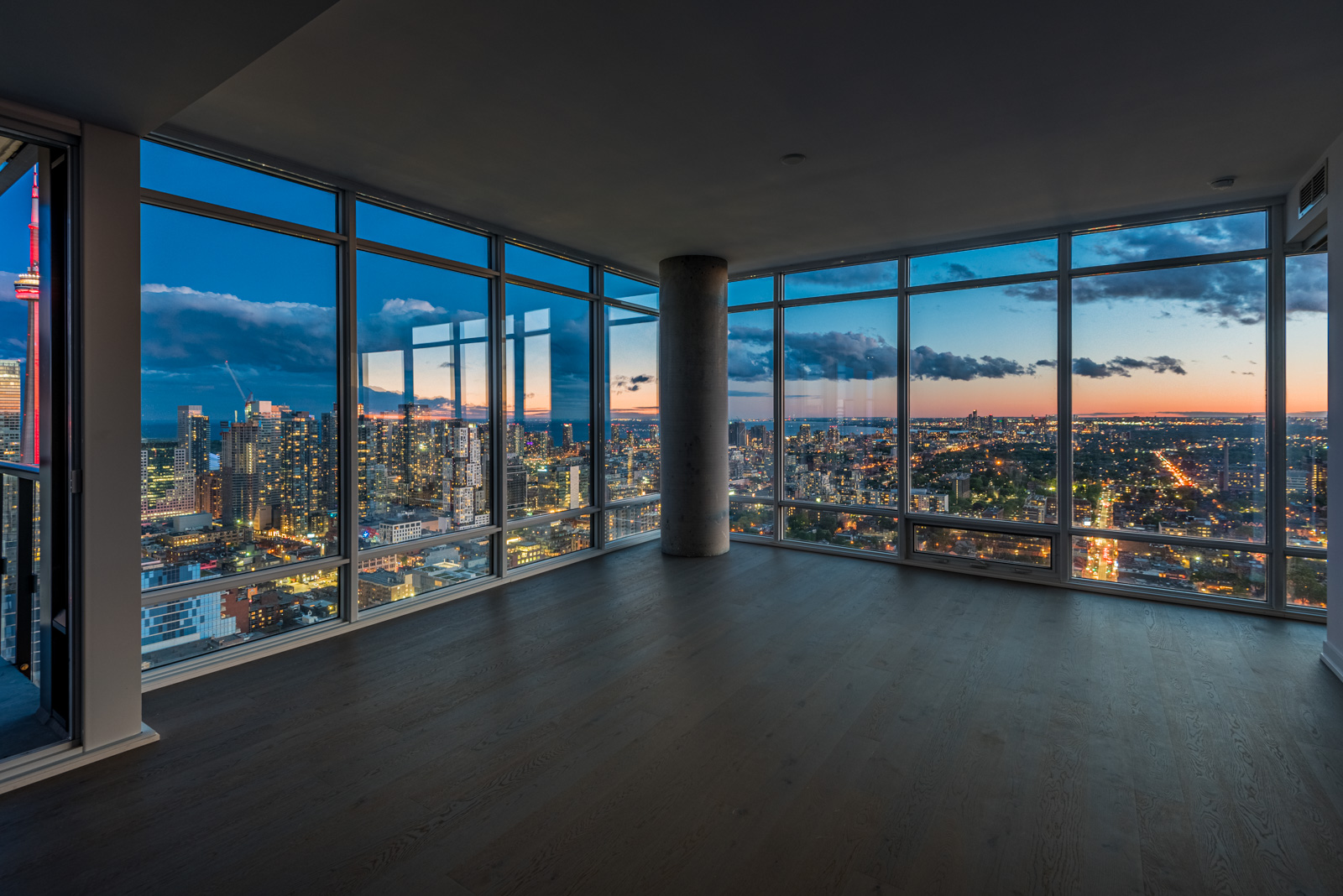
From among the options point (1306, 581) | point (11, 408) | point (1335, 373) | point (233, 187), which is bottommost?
point (1306, 581)

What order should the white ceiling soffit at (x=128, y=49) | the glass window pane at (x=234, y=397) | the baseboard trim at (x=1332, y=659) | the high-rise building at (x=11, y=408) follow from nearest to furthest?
1. the white ceiling soffit at (x=128, y=49)
2. the high-rise building at (x=11, y=408)
3. the baseboard trim at (x=1332, y=659)
4. the glass window pane at (x=234, y=397)

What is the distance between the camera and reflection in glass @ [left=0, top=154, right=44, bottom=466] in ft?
9.78

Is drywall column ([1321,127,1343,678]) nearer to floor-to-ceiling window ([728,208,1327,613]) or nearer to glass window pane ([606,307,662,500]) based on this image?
floor-to-ceiling window ([728,208,1327,613])

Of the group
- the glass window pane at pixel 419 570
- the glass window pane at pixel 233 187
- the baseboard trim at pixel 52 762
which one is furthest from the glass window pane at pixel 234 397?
the baseboard trim at pixel 52 762

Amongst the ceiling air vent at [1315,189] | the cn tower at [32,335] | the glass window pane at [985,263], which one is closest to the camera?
the cn tower at [32,335]

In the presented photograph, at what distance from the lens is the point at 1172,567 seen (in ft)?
17.6

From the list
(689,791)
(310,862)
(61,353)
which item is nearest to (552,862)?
(689,791)

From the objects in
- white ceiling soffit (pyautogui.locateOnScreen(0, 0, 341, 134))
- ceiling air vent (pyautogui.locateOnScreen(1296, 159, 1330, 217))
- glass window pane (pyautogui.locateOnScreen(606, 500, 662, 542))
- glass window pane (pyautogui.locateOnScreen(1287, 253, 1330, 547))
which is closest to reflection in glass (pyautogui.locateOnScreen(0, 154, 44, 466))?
white ceiling soffit (pyautogui.locateOnScreen(0, 0, 341, 134))

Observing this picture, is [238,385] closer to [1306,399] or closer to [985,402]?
[985,402]

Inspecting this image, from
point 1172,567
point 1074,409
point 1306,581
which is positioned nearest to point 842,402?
point 1074,409

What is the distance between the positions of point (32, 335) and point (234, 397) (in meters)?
1.13

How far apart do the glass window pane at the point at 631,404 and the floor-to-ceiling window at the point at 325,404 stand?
84cm

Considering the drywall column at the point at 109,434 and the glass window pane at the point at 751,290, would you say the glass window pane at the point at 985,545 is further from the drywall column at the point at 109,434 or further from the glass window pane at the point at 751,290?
the drywall column at the point at 109,434

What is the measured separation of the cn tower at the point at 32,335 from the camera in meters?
2.96
